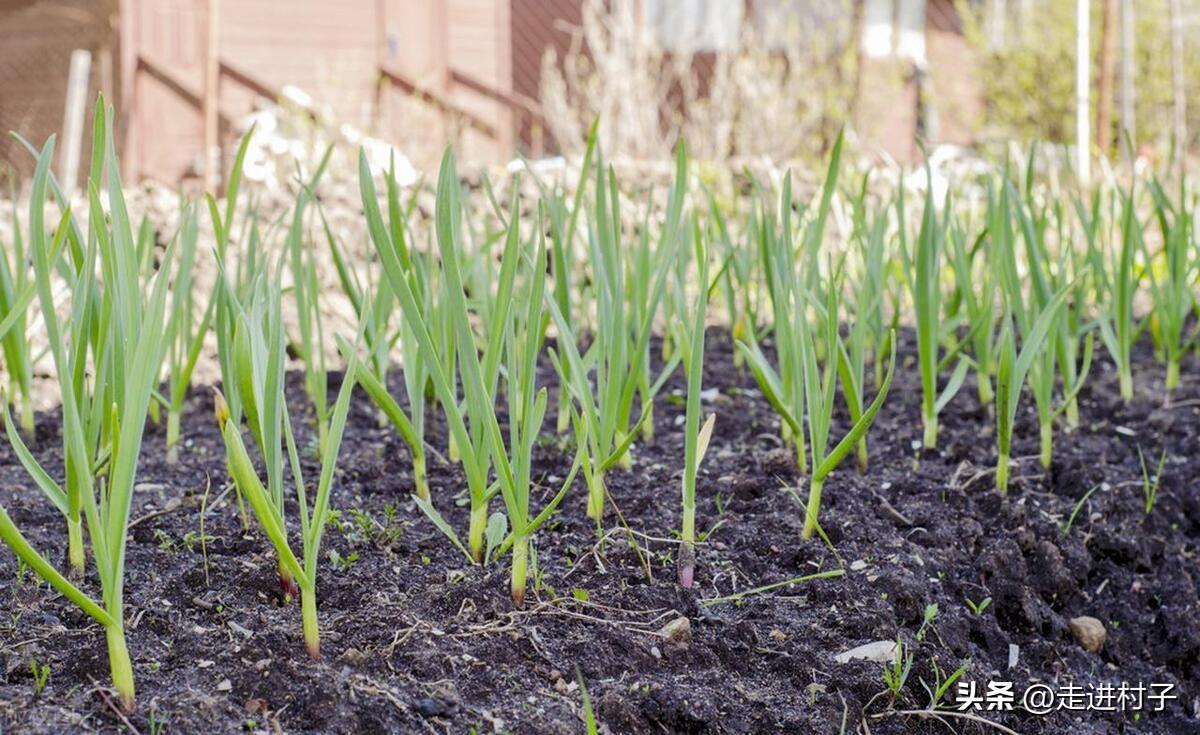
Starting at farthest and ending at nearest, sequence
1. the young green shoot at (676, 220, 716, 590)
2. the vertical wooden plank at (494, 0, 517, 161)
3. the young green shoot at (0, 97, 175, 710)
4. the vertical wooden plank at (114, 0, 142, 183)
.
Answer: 1. the vertical wooden plank at (494, 0, 517, 161)
2. the vertical wooden plank at (114, 0, 142, 183)
3. the young green shoot at (676, 220, 716, 590)
4. the young green shoot at (0, 97, 175, 710)

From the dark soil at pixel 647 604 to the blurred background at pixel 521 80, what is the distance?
4073 mm

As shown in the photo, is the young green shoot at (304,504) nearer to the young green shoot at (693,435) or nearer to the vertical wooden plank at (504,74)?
the young green shoot at (693,435)

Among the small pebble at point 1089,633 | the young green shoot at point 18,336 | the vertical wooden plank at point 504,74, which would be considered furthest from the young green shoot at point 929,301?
the vertical wooden plank at point 504,74

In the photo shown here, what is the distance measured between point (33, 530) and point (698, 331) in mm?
740

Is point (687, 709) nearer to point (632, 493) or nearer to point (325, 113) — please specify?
point (632, 493)

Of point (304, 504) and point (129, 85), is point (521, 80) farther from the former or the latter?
point (304, 504)

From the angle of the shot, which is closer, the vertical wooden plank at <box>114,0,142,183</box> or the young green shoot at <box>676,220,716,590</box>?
the young green shoot at <box>676,220,716,590</box>

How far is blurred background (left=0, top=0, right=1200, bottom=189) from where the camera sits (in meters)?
6.82

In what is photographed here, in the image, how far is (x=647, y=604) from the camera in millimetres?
1124

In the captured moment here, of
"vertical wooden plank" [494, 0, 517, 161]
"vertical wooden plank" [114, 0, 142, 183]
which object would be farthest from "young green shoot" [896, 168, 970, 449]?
"vertical wooden plank" [494, 0, 517, 161]

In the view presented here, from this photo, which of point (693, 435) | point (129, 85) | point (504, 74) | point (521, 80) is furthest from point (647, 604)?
point (521, 80)

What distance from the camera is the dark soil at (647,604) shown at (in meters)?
0.94

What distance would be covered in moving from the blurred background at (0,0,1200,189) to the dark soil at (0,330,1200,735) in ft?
13.4

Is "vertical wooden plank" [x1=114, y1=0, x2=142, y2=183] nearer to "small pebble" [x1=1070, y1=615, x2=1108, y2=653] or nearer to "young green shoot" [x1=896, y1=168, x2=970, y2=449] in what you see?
"young green shoot" [x1=896, y1=168, x2=970, y2=449]
